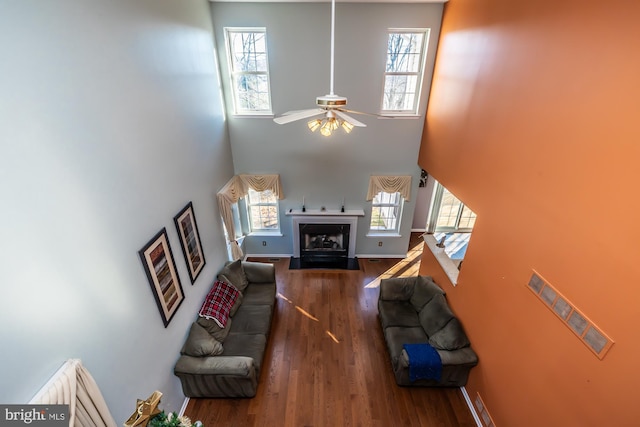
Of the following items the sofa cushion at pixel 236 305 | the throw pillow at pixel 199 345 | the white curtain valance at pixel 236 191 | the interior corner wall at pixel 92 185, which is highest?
the interior corner wall at pixel 92 185

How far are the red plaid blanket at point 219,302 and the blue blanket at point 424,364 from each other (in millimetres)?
2856

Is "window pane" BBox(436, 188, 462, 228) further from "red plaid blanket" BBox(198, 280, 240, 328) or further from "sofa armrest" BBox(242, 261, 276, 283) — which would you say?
"red plaid blanket" BBox(198, 280, 240, 328)

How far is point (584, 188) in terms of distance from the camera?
222 centimetres

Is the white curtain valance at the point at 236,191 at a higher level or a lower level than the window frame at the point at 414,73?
lower

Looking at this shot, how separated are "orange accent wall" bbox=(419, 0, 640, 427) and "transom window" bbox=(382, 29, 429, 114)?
3.64 ft

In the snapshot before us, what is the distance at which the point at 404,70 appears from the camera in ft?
17.5

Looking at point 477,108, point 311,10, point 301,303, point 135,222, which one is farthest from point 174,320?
point 311,10

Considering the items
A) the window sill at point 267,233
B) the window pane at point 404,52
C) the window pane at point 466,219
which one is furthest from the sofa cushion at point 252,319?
the window pane at point 466,219

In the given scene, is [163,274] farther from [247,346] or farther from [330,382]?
[330,382]

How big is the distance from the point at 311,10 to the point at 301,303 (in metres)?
5.38

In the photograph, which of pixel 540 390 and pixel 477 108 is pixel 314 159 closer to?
pixel 477 108

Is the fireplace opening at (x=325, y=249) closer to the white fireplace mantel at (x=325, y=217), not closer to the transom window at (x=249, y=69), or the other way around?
the white fireplace mantel at (x=325, y=217)

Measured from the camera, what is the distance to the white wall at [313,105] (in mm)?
4836

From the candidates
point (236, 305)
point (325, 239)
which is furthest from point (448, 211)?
point (236, 305)
